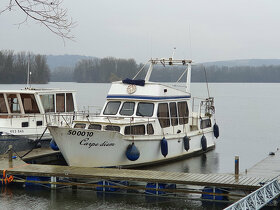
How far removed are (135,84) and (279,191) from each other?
365 inches

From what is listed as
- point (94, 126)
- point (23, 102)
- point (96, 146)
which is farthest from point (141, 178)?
point (23, 102)

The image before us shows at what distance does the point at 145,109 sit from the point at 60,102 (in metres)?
4.97

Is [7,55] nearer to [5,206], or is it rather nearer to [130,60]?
[130,60]

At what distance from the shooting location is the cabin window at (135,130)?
20719 millimetres

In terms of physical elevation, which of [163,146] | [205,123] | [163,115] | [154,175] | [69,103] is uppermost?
[69,103]

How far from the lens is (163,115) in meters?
22.9

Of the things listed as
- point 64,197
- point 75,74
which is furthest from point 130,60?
point 64,197

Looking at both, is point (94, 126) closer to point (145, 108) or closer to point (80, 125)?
point (80, 125)

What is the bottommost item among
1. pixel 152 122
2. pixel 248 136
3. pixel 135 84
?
pixel 248 136

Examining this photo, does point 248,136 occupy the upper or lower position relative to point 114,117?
lower

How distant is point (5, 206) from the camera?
1667 centimetres

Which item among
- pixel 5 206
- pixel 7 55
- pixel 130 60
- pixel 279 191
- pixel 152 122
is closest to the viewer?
pixel 279 191

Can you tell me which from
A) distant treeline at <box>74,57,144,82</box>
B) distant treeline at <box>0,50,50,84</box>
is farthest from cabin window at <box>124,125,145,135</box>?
distant treeline at <box>74,57,144,82</box>

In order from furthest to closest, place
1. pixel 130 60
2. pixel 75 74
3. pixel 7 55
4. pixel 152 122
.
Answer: pixel 75 74, pixel 130 60, pixel 7 55, pixel 152 122
